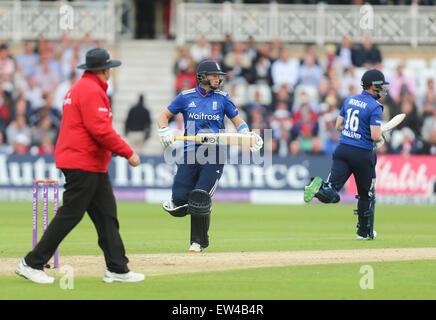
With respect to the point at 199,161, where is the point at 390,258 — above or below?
below

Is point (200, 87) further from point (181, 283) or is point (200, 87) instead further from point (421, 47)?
point (421, 47)

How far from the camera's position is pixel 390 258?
12.1 m

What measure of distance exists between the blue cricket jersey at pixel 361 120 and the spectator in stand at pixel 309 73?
1332cm

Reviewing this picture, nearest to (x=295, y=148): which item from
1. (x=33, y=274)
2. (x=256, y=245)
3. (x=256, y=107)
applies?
(x=256, y=107)

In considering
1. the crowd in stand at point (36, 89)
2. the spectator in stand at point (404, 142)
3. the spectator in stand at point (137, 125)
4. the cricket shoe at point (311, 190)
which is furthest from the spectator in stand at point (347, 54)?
the cricket shoe at point (311, 190)

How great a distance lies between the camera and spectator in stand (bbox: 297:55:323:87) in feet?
90.8

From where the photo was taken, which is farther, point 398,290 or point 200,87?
point 200,87

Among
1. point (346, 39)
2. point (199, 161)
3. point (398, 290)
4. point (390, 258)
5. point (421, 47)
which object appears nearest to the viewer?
point (398, 290)

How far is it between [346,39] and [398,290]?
19.8 metres

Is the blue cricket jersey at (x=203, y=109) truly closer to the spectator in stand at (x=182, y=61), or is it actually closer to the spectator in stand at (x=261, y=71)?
the spectator in stand at (x=261, y=71)

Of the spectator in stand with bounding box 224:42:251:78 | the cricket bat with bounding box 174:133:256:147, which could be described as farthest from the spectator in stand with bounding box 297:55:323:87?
the cricket bat with bounding box 174:133:256:147

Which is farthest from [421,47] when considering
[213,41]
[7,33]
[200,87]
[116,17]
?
[200,87]

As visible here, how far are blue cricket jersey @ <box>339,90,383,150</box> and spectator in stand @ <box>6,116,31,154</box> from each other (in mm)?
13368

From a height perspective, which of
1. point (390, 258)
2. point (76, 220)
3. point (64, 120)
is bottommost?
point (390, 258)
